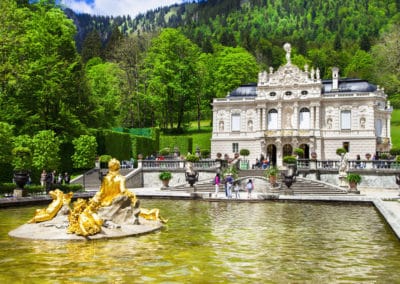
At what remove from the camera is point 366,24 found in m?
133

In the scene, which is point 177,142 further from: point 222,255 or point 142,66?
point 222,255

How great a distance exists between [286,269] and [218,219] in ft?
27.2

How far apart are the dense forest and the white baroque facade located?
8.29 meters

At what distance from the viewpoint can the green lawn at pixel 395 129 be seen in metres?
62.5

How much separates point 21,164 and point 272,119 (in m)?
32.1

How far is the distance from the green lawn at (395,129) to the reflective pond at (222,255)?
48187mm

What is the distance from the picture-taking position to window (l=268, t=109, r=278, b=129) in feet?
183

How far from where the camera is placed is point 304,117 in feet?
179

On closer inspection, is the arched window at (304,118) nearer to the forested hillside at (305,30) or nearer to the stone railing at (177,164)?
the stone railing at (177,164)

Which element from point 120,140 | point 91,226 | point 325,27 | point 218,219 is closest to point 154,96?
point 120,140

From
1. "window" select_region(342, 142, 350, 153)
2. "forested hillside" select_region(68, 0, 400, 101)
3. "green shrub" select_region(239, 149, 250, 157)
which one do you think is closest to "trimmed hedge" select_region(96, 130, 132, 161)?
"green shrub" select_region(239, 149, 250, 157)

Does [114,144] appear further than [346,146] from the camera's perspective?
No

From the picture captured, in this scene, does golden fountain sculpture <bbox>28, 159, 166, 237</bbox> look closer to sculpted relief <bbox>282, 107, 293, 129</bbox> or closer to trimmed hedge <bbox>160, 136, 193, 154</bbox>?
sculpted relief <bbox>282, 107, 293, 129</bbox>

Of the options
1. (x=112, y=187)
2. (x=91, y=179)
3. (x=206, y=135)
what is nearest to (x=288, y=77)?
(x=206, y=135)
